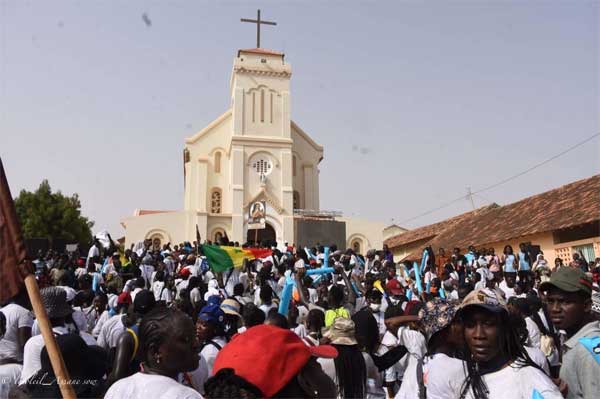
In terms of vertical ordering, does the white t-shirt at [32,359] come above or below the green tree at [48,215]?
below

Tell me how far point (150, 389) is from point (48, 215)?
40.9 m

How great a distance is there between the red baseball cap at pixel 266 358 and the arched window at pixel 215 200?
36182mm

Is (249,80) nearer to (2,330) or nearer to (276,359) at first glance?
(2,330)

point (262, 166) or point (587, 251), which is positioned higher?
point (262, 166)

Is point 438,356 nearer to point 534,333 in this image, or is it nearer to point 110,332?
point 534,333

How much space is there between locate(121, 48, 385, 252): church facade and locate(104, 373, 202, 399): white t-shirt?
31105 mm

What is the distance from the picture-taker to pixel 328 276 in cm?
1220

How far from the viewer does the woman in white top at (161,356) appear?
2162 mm

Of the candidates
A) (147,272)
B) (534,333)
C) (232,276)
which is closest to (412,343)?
(534,333)

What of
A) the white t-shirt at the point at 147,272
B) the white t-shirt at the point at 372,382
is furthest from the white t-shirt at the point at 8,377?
the white t-shirt at the point at 147,272

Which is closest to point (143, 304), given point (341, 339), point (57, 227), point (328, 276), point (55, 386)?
point (55, 386)

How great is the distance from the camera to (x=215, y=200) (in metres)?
37.6

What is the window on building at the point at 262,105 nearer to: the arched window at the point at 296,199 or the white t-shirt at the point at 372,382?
the arched window at the point at 296,199

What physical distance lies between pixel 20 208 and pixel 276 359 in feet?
141
